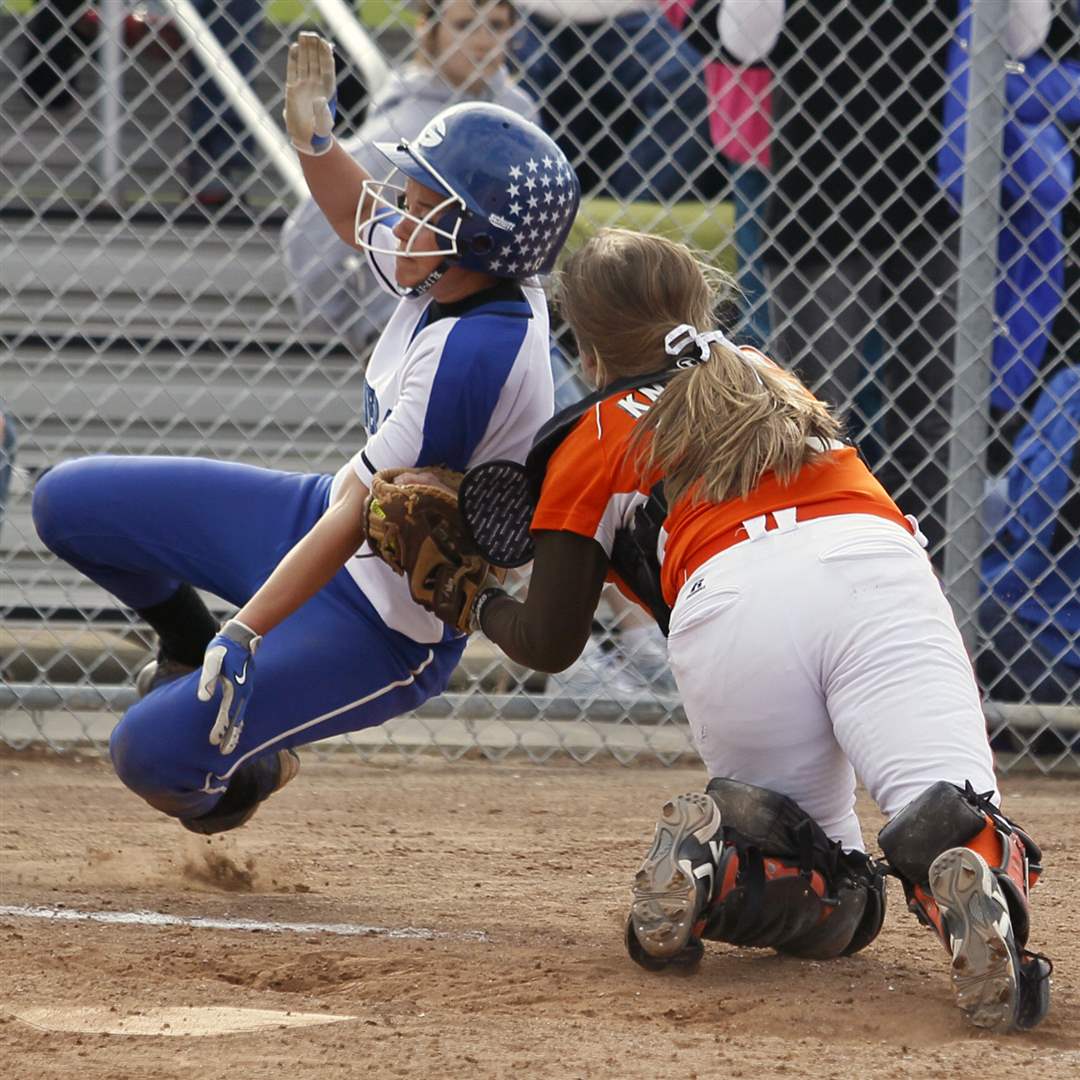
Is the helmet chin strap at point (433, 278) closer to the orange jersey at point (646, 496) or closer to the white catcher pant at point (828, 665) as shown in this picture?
the orange jersey at point (646, 496)

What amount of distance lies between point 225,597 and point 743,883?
141cm

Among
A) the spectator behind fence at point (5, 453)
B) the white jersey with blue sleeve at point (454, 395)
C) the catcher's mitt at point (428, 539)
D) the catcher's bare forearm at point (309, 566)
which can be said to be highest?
the white jersey with blue sleeve at point (454, 395)

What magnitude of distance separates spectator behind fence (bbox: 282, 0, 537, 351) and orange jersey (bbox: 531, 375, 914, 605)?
280 cm

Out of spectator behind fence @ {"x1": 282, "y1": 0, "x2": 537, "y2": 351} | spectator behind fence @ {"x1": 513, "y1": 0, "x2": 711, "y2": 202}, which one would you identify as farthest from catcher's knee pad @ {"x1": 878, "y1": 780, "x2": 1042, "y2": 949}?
spectator behind fence @ {"x1": 513, "y1": 0, "x2": 711, "y2": 202}

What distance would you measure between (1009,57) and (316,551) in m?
3.27

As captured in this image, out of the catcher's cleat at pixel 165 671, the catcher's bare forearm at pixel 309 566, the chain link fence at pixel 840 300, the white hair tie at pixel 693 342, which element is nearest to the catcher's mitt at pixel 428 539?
the catcher's bare forearm at pixel 309 566

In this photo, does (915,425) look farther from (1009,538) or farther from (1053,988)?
(1053,988)

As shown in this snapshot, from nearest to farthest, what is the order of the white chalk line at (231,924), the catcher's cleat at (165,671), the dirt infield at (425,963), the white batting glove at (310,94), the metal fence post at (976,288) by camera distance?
1. the dirt infield at (425,963)
2. the white chalk line at (231,924)
3. the white batting glove at (310,94)
4. the catcher's cleat at (165,671)
5. the metal fence post at (976,288)

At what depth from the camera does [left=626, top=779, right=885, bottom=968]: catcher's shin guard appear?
2.90m

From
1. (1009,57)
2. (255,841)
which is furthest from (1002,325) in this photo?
(255,841)

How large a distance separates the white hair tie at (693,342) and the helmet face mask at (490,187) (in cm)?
45

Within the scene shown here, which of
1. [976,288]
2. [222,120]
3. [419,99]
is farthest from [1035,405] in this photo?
[222,120]

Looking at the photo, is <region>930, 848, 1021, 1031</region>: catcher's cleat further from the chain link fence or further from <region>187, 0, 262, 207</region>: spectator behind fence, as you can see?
<region>187, 0, 262, 207</region>: spectator behind fence

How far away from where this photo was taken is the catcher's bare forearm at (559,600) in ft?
10.2
